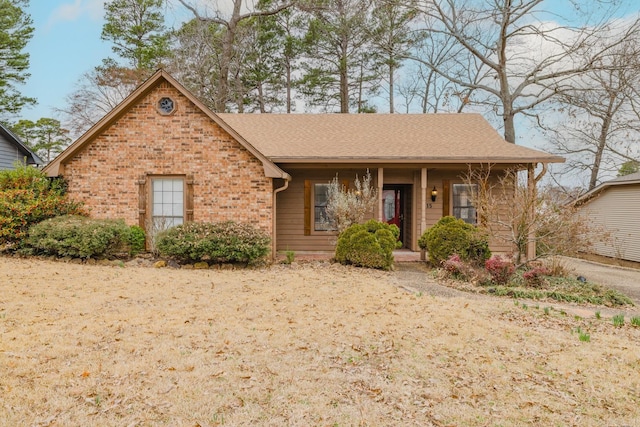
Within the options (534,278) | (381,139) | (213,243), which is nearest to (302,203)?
(381,139)

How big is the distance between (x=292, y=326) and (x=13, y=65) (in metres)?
28.2

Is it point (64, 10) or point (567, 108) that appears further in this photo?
point (64, 10)

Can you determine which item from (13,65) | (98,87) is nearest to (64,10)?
(98,87)

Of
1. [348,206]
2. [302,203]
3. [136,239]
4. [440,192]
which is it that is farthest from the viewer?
[440,192]

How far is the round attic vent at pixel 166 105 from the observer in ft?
35.1

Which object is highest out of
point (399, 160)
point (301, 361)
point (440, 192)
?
point (399, 160)

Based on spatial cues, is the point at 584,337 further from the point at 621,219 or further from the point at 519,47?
the point at 519,47

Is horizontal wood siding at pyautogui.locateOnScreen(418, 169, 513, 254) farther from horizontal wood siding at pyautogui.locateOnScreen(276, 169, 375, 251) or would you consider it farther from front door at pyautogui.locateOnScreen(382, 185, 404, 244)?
horizontal wood siding at pyautogui.locateOnScreen(276, 169, 375, 251)

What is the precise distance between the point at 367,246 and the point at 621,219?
458 inches

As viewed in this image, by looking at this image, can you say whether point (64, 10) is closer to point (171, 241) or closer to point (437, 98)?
point (171, 241)

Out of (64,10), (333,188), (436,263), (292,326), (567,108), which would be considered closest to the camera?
(292,326)

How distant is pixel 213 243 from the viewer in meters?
9.45

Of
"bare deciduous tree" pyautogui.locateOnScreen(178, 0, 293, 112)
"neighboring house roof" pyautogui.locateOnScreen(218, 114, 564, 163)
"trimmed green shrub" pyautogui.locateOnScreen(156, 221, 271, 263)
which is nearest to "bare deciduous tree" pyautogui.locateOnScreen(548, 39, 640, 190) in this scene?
"neighboring house roof" pyautogui.locateOnScreen(218, 114, 564, 163)

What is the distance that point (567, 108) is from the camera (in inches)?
776
